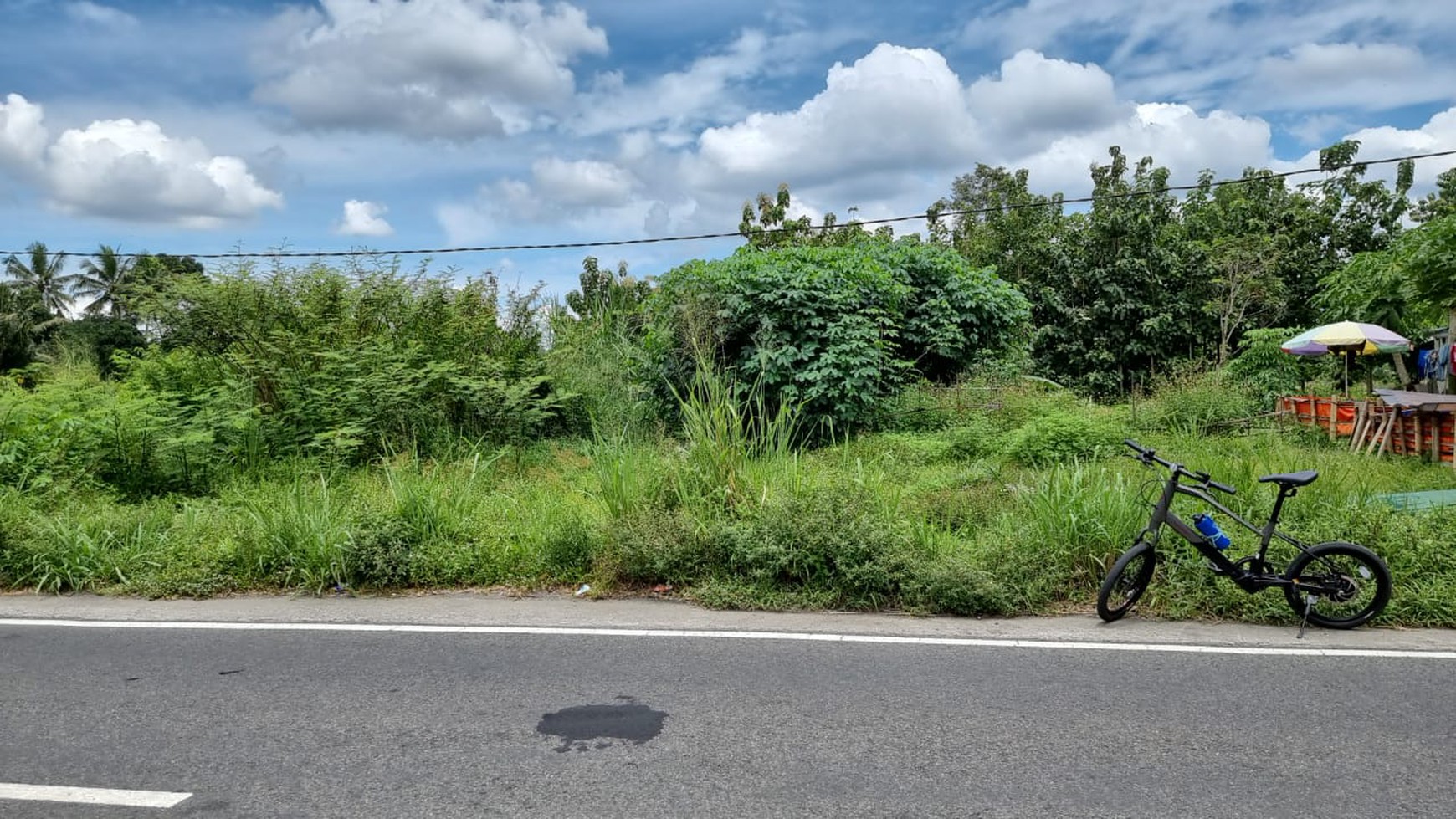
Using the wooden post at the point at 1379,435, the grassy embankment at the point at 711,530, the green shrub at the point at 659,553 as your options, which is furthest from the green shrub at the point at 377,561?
the wooden post at the point at 1379,435

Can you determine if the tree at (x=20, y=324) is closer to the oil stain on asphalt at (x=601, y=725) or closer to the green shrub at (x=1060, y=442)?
the green shrub at (x=1060, y=442)

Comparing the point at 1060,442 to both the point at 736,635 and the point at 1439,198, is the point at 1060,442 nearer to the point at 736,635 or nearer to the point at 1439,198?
the point at 736,635

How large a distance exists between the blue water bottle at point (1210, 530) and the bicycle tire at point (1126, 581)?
33 centimetres

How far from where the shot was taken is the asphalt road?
12.3 ft

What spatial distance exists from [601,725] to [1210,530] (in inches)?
165

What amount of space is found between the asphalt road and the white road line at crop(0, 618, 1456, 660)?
99 mm

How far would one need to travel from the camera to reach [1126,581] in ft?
20.7

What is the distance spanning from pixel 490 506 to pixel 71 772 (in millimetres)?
4868

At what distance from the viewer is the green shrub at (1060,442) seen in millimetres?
11555

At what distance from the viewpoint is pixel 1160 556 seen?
663 cm

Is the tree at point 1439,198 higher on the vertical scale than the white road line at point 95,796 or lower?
higher

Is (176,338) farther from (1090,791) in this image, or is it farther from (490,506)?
(1090,791)

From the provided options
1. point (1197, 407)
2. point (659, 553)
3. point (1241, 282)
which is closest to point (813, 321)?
point (659, 553)

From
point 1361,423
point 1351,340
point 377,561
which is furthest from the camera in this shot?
point 1351,340
